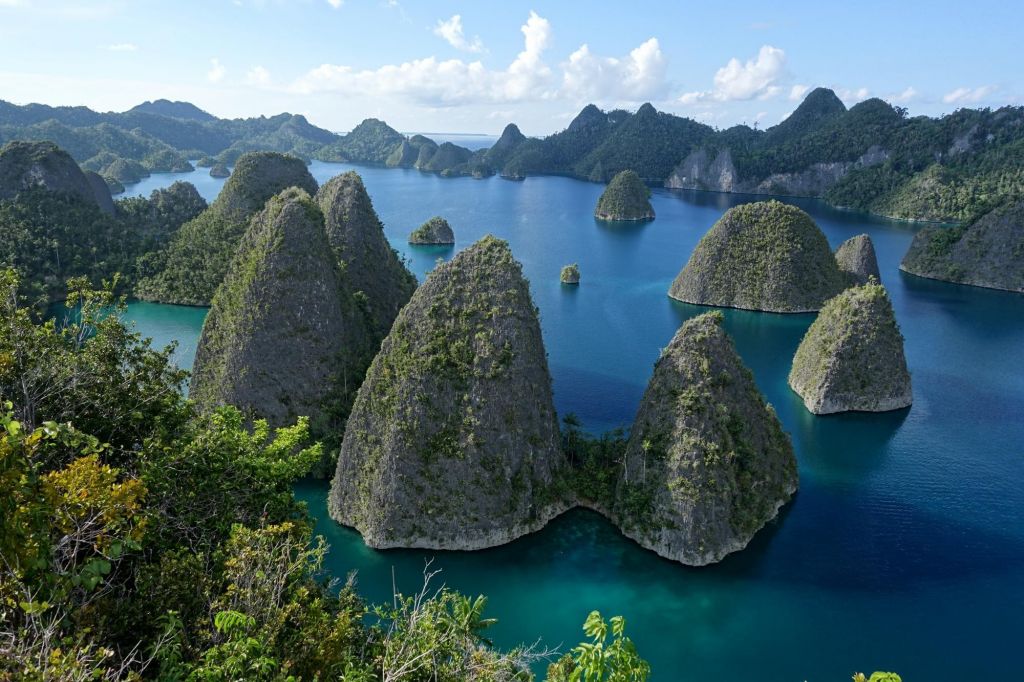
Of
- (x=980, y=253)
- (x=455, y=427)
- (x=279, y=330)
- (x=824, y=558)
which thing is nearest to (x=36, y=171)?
(x=279, y=330)

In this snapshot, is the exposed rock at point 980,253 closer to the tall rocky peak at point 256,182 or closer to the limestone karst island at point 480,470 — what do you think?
the limestone karst island at point 480,470

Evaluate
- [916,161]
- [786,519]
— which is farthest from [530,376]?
[916,161]

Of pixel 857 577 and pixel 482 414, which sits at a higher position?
pixel 482 414

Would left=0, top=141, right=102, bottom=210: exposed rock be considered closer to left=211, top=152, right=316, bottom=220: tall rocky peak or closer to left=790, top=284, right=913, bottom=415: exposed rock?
left=211, top=152, right=316, bottom=220: tall rocky peak

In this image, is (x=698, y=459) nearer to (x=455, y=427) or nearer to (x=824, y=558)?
(x=824, y=558)

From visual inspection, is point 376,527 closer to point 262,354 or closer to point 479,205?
point 262,354
